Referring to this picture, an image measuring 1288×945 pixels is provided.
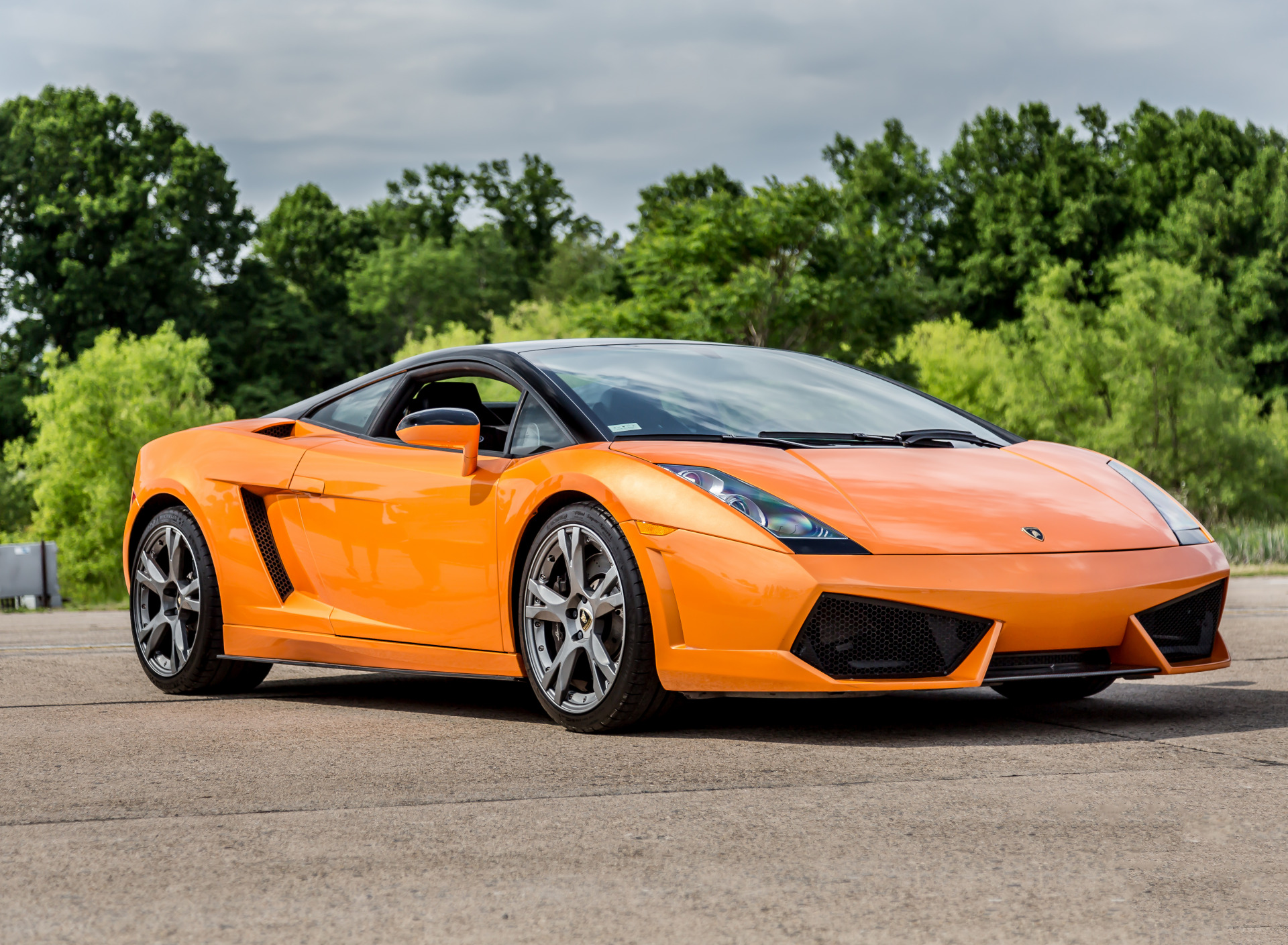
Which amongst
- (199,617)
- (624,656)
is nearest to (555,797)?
(624,656)

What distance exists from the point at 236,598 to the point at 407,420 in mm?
1170

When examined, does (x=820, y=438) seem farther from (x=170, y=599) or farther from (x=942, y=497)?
(x=170, y=599)

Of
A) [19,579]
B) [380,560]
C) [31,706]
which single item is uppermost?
[380,560]

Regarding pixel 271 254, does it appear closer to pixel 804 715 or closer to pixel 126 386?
pixel 126 386

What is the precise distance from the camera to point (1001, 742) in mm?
4383

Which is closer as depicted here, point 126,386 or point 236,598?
point 236,598

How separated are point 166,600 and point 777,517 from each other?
300 cm

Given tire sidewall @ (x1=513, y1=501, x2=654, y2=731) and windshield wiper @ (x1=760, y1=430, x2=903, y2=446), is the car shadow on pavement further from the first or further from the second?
windshield wiper @ (x1=760, y1=430, x2=903, y2=446)

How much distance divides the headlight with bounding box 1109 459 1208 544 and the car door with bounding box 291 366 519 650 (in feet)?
6.88

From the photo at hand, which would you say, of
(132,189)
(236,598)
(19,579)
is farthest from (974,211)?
(236,598)

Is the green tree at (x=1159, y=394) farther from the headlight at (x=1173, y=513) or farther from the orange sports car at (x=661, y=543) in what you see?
the orange sports car at (x=661, y=543)

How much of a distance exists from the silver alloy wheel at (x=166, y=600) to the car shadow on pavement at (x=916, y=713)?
Answer: 14.5 inches

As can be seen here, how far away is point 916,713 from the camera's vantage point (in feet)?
16.5

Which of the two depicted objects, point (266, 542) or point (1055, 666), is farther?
point (266, 542)
